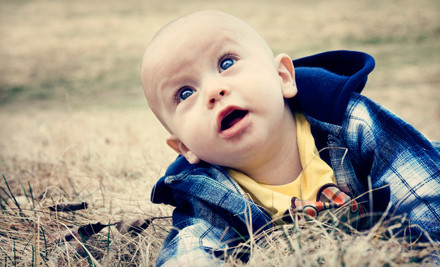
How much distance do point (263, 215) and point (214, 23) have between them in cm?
87

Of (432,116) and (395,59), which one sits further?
(395,59)

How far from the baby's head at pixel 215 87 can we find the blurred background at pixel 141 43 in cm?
272

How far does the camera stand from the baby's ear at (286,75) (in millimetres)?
1938

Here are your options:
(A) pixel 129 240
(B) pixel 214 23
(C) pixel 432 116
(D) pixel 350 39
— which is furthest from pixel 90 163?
(D) pixel 350 39

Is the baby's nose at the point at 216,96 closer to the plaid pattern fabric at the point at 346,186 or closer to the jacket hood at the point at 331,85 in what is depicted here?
the plaid pattern fabric at the point at 346,186

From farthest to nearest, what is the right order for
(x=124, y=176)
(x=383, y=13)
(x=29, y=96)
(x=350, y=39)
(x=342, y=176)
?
(x=383, y=13)
(x=350, y=39)
(x=29, y=96)
(x=124, y=176)
(x=342, y=176)

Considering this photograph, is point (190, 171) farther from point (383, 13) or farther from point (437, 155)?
point (383, 13)

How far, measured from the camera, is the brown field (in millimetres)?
1827

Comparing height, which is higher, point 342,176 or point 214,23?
point 214,23

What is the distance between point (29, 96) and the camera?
9797 mm

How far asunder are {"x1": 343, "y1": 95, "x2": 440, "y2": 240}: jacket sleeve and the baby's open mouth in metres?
0.51

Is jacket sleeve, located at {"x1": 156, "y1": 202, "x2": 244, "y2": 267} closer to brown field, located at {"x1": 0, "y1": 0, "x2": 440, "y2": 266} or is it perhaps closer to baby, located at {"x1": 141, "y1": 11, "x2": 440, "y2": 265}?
baby, located at {"x1": 141, "y1": 11, "x2": 440, "y2": 265}

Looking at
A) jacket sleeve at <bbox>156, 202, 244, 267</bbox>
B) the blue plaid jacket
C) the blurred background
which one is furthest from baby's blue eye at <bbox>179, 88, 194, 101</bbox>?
the blurred background

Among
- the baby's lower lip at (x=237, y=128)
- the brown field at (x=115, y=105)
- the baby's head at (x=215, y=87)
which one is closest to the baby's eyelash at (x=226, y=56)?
the baby's head at (x=215, y=87)
